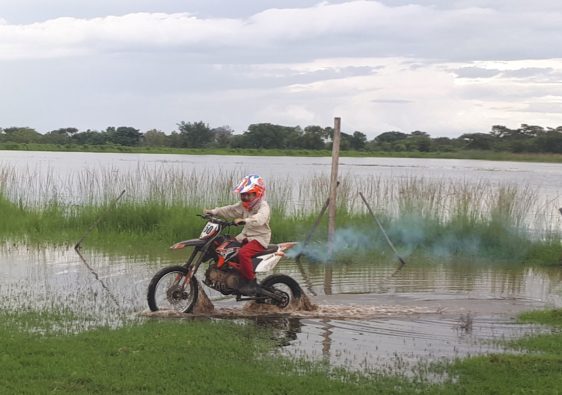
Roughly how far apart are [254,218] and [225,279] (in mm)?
915

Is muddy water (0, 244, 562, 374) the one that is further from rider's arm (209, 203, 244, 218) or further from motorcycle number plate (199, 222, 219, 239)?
rider's arm (209, 203, 244, 218)

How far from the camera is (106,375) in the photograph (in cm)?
620

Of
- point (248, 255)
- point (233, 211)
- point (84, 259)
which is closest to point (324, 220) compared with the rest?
point (84, 259)

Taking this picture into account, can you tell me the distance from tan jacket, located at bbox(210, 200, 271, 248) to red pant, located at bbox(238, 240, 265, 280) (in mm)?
67

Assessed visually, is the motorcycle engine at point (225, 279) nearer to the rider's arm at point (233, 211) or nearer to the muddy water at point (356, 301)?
the muddy water at point (356, 301)

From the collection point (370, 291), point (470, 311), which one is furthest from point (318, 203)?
point (470, 311)

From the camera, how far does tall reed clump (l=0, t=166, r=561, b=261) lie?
16.6 m

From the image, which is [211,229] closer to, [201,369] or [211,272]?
[211,272]

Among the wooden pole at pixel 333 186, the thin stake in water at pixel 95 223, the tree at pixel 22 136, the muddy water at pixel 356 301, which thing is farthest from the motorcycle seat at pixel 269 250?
the tree at pixel 22 136

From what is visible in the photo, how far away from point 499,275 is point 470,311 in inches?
155

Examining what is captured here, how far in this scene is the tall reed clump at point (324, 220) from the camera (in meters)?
16.6

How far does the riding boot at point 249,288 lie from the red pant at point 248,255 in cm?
7

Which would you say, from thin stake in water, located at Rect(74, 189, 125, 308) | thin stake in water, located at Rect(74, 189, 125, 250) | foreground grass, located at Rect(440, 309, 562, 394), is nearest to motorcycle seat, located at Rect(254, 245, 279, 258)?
thin stake in water, located at Rect(74, 189, 125, 308)

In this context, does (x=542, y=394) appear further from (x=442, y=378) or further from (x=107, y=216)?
(x=107, y=216)
